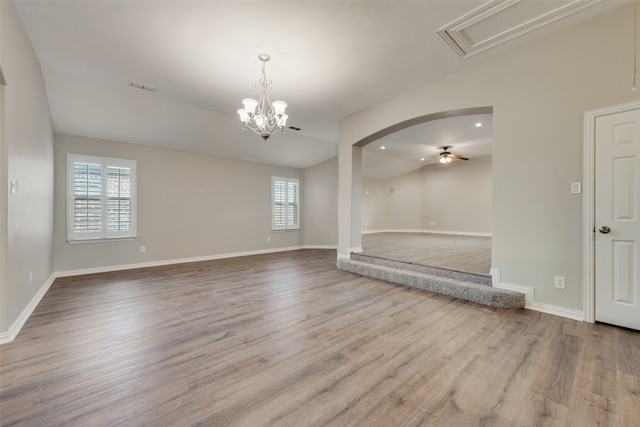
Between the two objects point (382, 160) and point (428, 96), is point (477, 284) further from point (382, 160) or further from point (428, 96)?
point (382, 160)

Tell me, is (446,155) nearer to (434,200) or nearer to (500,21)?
(434,200)

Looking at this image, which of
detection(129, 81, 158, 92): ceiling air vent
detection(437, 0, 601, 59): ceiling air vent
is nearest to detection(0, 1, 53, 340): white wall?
detection(129, 81, 158, 92): ceiling air vent

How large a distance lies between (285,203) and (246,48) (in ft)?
17.2

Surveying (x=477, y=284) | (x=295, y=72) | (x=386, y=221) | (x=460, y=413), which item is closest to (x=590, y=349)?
(x=477, y=284)

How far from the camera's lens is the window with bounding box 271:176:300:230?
7.68 m

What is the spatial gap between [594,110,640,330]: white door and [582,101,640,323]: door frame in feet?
0.10

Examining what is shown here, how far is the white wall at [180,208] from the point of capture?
4816 millimetres

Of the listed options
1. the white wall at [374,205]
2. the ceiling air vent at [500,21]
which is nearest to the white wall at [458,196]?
the white wall at [374,205]

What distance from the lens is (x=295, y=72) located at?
351cm

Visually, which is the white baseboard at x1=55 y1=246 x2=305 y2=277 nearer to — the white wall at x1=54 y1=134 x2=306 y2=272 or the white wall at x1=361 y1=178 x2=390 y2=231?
the white wall at x1=54 y1=134 x2=306 y2=272

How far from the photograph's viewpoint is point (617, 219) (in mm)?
2582

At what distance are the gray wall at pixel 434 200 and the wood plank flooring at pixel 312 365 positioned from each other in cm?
717

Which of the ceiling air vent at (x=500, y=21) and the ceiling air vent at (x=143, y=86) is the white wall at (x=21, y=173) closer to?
the ceiling air vent at (x=143, y=86)

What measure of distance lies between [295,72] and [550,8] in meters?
2.79
